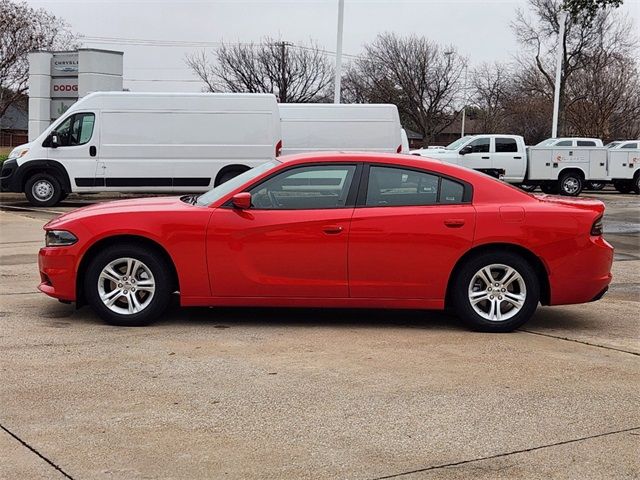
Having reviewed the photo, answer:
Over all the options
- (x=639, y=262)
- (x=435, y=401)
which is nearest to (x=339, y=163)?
(x=435, y=401)

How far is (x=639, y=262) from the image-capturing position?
36.2ft

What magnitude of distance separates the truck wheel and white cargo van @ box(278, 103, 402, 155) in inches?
345

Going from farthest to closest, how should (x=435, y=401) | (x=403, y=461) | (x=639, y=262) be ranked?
1. (x=639, y=262)
2. (x=435, y=401)
3. (x=403, y=461)

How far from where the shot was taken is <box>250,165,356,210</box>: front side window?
6.48 m

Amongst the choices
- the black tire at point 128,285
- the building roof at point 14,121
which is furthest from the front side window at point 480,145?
the building roof at point 14,121

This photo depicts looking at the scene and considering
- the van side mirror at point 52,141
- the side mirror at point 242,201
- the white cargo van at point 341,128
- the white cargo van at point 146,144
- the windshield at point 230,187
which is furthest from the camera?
the white cargo van at point 341,128

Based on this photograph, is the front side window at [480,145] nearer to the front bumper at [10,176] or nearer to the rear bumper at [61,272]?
the front bumper at [10,176]

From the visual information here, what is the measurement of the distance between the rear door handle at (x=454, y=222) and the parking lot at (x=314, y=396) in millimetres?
881

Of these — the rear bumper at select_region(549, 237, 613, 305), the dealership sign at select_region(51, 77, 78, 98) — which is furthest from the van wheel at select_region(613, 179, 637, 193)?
the rear bumper at select_region(549, 237, 613, 305)

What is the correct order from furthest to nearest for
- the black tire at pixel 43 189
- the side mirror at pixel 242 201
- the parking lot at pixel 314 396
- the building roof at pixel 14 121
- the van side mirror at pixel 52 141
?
1. the building roof at pixel 14 121
2. the black tire at pixel 43 189
3. the van side mirror at pixel 52 141
4. the side mirror at pixel 242 201
5. the parking lot at pixel 314 396

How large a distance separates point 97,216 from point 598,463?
4.28 metres

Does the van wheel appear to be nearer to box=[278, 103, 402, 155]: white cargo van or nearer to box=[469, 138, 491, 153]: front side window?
box=[469, 138, 491, 153]: front side window

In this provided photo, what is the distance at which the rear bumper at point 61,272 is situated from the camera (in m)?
6.39

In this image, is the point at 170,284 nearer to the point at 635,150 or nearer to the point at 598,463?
the point at 598,463
